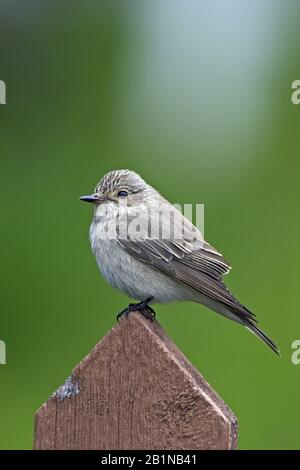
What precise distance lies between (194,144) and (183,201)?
0.66 meters

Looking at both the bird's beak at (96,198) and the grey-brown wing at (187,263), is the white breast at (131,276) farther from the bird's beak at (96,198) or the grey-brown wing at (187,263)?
the bird's beak at (96,198)

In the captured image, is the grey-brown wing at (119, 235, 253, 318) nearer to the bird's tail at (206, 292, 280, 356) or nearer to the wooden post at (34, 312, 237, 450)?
the bird's tail at (206, 292, 280, 356)

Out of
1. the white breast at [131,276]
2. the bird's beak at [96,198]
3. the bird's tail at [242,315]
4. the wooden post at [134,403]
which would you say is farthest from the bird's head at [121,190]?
the wooden post at [134,403]

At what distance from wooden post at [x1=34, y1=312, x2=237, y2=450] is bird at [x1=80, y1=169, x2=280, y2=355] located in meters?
1.41

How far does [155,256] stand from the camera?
14.1 feet

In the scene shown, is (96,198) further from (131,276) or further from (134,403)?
(134,403)

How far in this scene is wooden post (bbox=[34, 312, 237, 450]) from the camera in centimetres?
249

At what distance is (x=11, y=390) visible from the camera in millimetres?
5066

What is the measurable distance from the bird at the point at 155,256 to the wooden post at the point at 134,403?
141 cm

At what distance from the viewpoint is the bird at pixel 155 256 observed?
420 centimetres

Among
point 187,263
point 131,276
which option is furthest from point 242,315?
point 131,276

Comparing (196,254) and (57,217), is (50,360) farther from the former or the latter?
(196,254)
